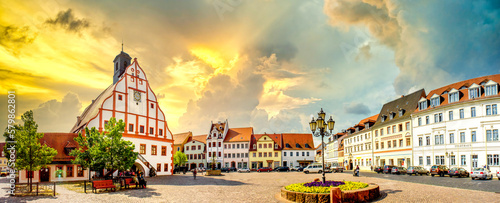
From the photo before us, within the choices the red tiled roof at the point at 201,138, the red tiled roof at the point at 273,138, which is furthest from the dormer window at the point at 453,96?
the red tiled roof at the point at 201,138

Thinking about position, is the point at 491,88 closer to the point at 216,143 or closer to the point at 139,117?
the point at 139,117

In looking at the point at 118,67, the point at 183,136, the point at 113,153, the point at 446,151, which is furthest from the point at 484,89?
the point at 183,136

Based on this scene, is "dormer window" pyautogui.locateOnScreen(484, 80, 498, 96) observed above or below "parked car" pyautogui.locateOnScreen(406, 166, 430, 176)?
above

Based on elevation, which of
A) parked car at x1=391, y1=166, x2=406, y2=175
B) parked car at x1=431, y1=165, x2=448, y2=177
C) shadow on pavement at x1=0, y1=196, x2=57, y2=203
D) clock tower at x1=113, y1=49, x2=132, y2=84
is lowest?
parked car at x1=391, y1=166, x2=406, y2=175

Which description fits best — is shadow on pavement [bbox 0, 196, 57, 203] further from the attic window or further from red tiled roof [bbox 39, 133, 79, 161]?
the attic window

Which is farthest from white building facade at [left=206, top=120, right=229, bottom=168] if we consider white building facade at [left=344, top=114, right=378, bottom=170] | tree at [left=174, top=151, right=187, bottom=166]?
white building facade at [left=344, top=114, right=378, bottom=170]

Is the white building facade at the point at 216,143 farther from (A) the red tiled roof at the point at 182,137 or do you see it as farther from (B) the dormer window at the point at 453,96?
(B) the dormer window at the point at 453,96

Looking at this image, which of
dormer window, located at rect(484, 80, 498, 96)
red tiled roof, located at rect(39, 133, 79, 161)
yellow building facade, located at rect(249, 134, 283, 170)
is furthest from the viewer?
yellow building facade, located at rect(249, 134, 283, 170)

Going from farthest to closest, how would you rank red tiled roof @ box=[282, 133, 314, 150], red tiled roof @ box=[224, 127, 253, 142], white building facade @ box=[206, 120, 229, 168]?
red tiled roof @ box=[224, 127, 253, 142] → red tiled roof @ box=[282, 133, 314, 150] → white building facade @ box=[206, 120, 229, 168]

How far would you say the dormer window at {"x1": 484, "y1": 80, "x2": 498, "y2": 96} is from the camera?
135 ft

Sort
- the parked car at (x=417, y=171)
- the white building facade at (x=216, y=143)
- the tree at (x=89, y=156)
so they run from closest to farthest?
the tree at (x=89, y=156) < the parked car at (x=417, y=171) < the white building facade at (x=216, y=143)

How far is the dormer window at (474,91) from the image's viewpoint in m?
43.4

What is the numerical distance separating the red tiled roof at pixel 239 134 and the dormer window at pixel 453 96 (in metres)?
54.1

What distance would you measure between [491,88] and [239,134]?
207 ft
